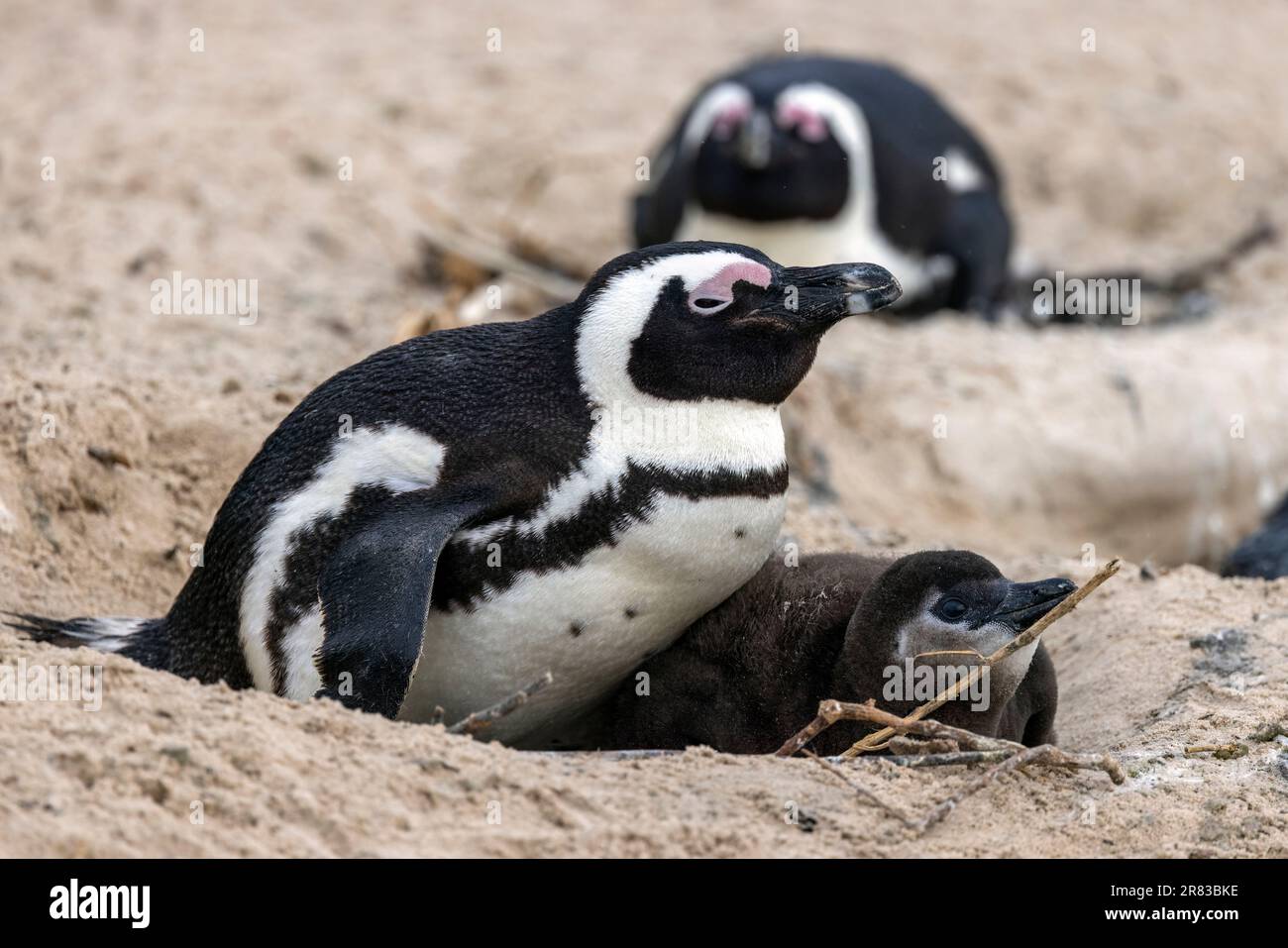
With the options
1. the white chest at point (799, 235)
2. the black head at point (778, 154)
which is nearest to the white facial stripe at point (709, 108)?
the black head at point (778, 154)

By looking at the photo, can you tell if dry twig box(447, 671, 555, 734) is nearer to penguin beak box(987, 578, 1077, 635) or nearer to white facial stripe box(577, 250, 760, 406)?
white facial stripe box(577, 250, 760, 406)

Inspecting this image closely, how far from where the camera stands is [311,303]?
7594 mm

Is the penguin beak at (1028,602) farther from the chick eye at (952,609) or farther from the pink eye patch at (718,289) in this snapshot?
the pink eye patch at (718,289)

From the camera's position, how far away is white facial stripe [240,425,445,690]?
398 cm

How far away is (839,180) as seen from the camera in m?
8.48

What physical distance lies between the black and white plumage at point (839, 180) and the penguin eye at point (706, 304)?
4.37 meters

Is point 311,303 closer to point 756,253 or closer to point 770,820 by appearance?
point 756,253

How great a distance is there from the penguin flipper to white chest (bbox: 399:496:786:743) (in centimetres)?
28

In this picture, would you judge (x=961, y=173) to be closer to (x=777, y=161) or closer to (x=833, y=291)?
(x=777, y=161)

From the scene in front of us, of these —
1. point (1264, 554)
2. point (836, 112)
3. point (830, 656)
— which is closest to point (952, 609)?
point (830, 656)

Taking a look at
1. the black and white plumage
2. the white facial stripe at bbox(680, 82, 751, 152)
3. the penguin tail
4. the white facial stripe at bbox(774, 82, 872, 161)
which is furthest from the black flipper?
the penguin tail

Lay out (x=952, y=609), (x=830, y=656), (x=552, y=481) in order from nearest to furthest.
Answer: (x=552, y=481) < (x=952, y=609) < (x=830, y=656)

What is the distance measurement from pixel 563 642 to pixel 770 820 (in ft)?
2.71

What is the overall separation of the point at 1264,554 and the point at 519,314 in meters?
3.06
